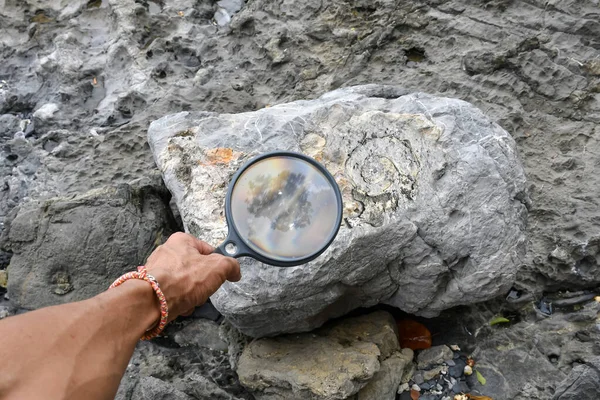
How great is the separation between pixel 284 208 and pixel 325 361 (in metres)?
1.14

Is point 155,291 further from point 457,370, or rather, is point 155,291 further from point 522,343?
point 522,343

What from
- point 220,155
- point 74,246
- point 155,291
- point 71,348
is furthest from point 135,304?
point 74,246

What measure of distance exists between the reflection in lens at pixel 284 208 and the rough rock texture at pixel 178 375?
4.01ft

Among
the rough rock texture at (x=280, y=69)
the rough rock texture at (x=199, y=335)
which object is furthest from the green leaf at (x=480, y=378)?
the rough rock texture at (x=199, y=335)

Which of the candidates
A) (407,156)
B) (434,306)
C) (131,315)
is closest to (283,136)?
(407,156)

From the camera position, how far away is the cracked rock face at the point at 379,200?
2904 millimetres

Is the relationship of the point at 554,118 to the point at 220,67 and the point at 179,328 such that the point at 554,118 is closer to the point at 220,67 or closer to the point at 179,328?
the point at 220,67

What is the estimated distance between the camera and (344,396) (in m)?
2.93

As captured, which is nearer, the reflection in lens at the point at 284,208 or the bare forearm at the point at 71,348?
the bare forearm at the point at 71,348

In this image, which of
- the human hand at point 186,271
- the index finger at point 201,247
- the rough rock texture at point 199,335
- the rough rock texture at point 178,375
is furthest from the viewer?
the rough rock texture at point 199,335

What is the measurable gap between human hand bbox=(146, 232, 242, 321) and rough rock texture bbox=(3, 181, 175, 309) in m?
1.53

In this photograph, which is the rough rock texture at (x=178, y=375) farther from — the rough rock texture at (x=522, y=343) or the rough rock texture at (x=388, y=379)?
the rough rock texture at (x=522, y=343)

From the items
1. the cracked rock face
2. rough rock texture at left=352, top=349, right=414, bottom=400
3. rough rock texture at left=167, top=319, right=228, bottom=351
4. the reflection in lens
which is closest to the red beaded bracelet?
the reflection in lens

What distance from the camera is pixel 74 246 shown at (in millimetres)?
3568
